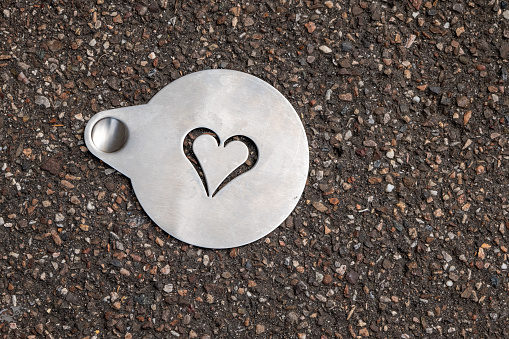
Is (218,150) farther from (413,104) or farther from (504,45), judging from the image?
(504,45)

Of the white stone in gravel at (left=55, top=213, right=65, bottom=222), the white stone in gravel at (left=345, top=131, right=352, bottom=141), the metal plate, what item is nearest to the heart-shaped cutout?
the metal plate

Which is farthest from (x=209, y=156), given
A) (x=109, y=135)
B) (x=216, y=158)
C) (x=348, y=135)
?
(x=348, y=135)

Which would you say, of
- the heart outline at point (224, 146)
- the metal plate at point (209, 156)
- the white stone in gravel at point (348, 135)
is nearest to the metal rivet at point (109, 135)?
the metal plate at point (209, 156)

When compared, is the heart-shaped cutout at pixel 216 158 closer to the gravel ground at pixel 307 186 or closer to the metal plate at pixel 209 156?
the metal plate at pixel 209 156

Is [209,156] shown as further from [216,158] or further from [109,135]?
[109,135]

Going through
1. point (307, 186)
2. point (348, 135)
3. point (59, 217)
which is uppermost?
point (348, 135)

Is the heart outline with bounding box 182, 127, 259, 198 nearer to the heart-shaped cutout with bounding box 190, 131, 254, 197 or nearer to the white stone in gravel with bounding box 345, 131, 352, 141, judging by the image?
the heart-shaped cutout with bounding box 190, 131, 254, 197
